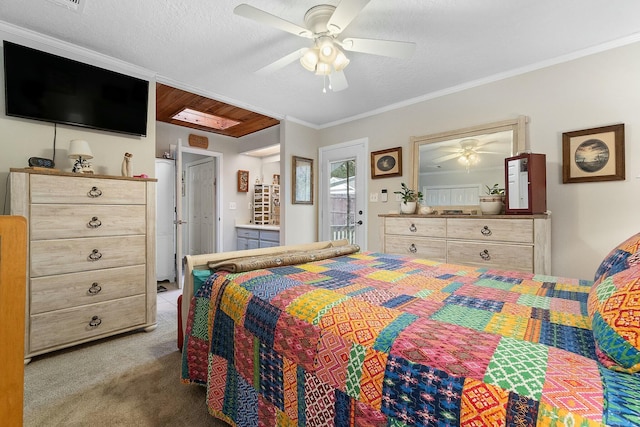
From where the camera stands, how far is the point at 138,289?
241 centimetres

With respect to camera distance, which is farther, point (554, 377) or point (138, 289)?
point (138, 289)

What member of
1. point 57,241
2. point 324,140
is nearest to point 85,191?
point 57,241

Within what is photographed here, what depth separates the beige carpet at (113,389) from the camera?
1435 mm

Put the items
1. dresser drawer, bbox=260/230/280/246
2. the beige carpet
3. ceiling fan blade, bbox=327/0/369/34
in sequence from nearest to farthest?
1. the beige carpet
2. ceiling fan blade, bbox=327/0/369/34
3. dresser drawer, bbox=260/230/280/246

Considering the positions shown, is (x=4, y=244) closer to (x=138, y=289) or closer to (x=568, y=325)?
(x=568, y=325)

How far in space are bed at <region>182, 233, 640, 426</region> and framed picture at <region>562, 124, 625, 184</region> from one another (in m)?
1.68

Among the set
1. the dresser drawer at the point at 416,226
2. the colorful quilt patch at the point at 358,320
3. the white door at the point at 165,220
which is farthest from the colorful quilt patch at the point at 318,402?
the white door at the point at 165,220

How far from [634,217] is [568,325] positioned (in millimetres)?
2268

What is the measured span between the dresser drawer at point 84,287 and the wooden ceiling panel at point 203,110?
205 cm

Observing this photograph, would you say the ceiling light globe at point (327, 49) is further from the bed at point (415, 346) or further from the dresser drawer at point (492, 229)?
the dresser drawer at point (492, 229)

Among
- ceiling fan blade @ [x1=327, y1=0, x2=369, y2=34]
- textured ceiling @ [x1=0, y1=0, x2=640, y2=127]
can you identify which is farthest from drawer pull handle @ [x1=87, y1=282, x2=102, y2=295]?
ceiling fan blade @ [x1=327, y1=0, x2=369, y2=34]

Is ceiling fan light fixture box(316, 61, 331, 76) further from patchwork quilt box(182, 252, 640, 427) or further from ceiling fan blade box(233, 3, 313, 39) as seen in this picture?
patchwork quilt box(182, 252, 640, 427)

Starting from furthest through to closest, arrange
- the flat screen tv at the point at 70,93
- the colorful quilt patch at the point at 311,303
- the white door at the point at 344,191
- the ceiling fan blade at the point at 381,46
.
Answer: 1. the white door at the point at 344,191
2. the flat screen tv at the point at 70,93
3. the ceiling fan blade at the point at 381,46
4. the colorful quilt patch at the point at 311,303

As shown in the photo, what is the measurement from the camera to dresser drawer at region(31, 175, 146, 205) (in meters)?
1.97
